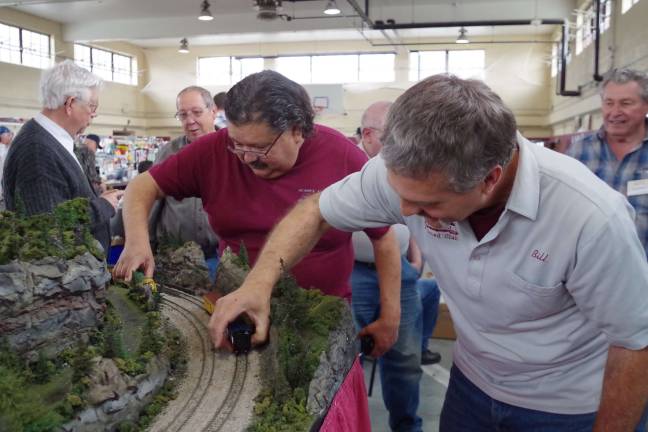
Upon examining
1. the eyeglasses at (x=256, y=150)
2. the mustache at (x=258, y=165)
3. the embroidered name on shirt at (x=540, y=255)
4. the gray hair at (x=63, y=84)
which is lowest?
the embroidered name on shirt at (x=540, y=255)

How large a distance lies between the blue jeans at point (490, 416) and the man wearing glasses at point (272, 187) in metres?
0.41

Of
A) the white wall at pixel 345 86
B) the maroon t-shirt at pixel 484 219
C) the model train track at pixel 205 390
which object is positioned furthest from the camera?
the white wall at pixel 345 86

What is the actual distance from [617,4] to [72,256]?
13644 millimetres

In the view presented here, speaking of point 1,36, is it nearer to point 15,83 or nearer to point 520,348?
point 15,83

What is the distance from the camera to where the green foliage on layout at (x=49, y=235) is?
1827 millimetres

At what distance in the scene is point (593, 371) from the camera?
1.94 metres

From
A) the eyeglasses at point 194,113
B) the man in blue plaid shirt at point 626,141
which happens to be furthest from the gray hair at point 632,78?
the eyeglasses at point 194,113

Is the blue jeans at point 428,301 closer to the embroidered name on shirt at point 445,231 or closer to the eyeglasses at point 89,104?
the eyeglasses at point 89,104

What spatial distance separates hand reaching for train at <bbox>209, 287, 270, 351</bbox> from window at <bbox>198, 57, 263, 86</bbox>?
22508 mm

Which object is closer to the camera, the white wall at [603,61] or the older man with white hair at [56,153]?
the older man with white hair at [56,153]

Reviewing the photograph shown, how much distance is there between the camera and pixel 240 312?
1.98m

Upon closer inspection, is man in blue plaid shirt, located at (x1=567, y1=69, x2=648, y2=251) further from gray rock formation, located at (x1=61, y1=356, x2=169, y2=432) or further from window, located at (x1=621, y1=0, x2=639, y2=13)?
window, located at (x1=621, y1=0, x2=639, y2=13)

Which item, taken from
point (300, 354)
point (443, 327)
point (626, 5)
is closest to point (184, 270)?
point (300, 354)

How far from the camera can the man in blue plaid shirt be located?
383 centimetres
